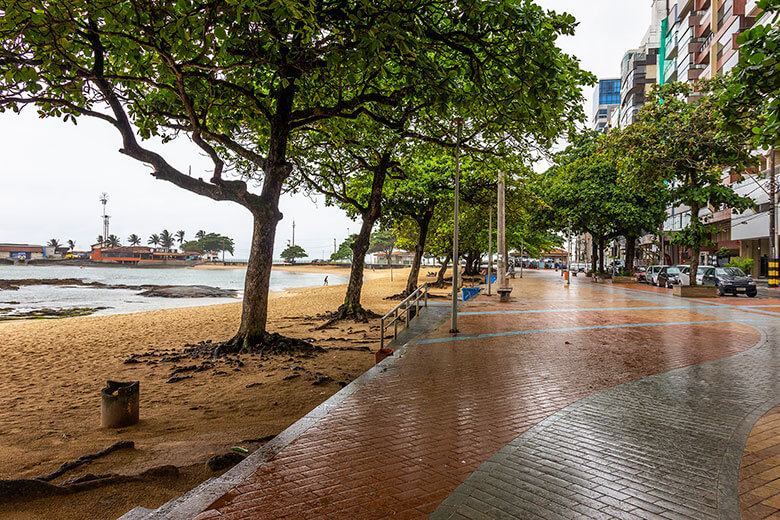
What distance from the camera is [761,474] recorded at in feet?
12.2

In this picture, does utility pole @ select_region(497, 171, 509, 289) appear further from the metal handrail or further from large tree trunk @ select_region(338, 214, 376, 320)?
the metal handrail

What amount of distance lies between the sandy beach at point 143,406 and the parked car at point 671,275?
2398cm

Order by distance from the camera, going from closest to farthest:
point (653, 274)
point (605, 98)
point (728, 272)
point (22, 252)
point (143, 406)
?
1. point (143, 406)
2. point (728, 272)
3. point (653, 274)
4. point (605, 98)
5. point (22, 252)

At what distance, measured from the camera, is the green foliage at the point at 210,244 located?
434 feet

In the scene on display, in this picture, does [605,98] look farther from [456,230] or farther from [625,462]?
[625,462]

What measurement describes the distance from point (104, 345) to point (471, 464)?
1278 centimetres

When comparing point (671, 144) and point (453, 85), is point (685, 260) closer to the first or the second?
point (671, 144)

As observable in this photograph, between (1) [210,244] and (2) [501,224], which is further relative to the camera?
(1) [210,244]

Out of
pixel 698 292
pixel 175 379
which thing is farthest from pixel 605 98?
pixel 175 379

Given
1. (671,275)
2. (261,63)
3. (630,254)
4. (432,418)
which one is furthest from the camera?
(630,254)

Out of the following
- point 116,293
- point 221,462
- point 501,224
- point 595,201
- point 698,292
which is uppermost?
point 595,201

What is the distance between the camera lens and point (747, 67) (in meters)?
4.72

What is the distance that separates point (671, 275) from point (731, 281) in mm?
6226

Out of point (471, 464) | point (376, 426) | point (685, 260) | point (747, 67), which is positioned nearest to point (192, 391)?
point (376, 426)
